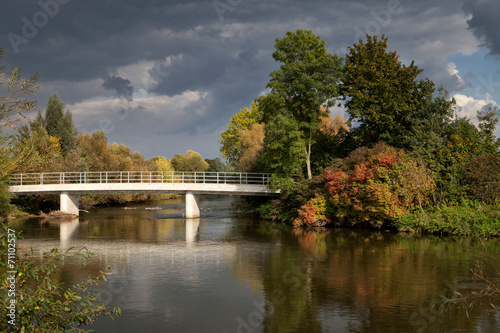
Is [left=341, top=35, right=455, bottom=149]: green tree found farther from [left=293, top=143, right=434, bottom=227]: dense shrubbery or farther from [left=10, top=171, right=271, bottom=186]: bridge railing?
[left=10, top=171, right=271, bottom=186]: bridge railing

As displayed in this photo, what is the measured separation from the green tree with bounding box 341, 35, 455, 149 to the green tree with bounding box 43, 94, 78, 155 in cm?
4152

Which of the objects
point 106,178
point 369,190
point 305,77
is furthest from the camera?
point 106,178

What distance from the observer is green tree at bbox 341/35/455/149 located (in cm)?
3669

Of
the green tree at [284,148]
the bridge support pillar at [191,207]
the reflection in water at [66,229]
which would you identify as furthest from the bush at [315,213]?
the reflection in water at [66,229]

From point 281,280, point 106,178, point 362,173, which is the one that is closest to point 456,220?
point 362,173

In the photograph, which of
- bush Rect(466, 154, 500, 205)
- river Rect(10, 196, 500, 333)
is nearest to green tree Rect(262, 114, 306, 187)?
river Rect(10, 196, 500, 333)

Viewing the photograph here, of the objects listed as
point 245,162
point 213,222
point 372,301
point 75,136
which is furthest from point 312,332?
point 75,136

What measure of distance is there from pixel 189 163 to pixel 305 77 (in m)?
79.6

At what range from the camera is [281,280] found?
53.0 feet

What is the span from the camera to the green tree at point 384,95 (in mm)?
36688

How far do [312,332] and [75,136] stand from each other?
61.3 m

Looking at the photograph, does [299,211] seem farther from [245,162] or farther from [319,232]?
[245,162]

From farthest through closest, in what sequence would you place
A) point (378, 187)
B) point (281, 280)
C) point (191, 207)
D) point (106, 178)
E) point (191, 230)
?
1. point (106, 178)
2. point (191, 207)
3. point (191, 230)
4. point (378, 187)
5. point (281, 280)

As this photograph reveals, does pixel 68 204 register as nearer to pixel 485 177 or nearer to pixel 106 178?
pixel 106 178
